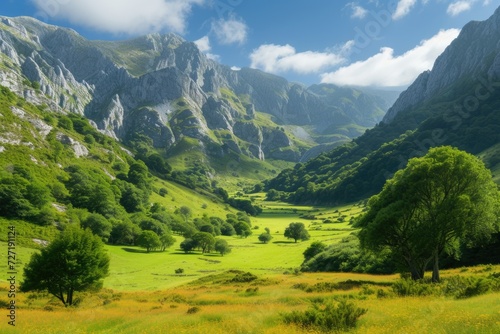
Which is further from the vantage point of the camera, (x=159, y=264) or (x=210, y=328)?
(x=159, y=264)

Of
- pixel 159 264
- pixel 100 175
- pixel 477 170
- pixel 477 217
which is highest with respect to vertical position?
pixel 100 175

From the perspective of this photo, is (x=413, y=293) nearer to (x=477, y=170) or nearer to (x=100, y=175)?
(x=477, y=170)

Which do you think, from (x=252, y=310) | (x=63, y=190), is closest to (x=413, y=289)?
(x=252, y=310)

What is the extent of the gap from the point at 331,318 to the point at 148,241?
101 metres

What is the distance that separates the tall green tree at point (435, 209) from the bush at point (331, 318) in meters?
20.0

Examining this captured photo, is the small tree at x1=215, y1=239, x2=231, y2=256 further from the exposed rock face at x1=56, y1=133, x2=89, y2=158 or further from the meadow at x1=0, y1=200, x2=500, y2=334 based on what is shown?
the exposed rock face at x1=56, y1=133, x2=89, y2=158

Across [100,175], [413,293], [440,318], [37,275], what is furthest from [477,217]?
[100,175]

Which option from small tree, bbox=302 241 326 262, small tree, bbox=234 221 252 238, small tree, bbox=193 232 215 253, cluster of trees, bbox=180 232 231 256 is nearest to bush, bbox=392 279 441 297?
small tree, bbox=302 241 326 262

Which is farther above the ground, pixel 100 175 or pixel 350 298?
pixel 100 175

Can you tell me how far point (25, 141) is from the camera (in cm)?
14288

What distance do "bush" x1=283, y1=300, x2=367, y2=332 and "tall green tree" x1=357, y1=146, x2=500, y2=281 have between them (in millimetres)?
20021

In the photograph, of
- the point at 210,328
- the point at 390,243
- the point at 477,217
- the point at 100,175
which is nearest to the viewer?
the point at 210,328

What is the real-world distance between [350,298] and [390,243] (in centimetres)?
1228

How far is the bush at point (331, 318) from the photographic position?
18.5 metres
